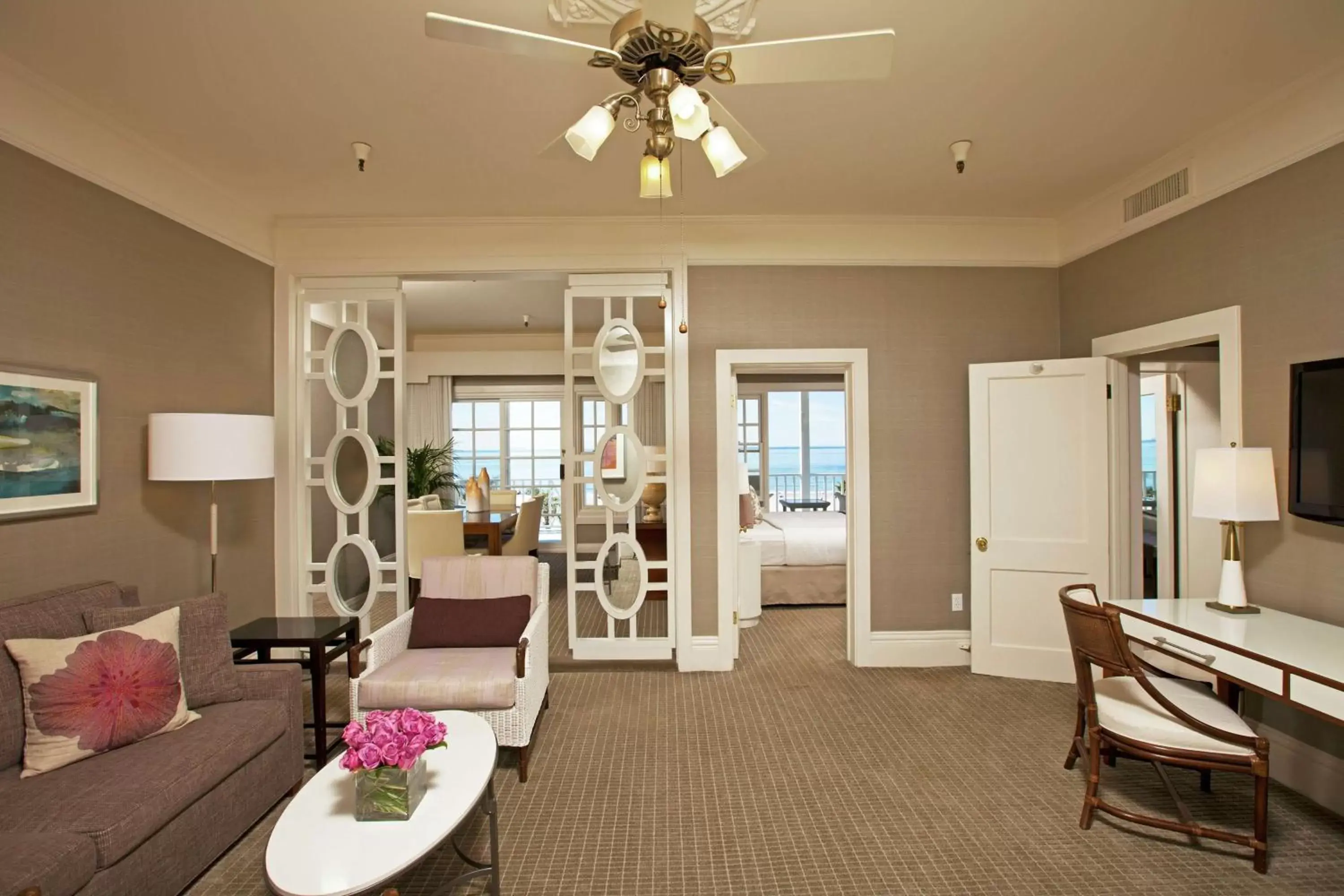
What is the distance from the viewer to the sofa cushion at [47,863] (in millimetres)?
1425

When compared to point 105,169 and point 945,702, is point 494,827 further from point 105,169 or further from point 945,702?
point 105,169

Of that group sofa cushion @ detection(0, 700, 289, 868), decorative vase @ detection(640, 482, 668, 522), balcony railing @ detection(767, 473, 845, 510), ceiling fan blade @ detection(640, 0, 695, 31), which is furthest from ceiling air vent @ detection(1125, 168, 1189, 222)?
balcony railing @ detection(767, 473, 845, 510)

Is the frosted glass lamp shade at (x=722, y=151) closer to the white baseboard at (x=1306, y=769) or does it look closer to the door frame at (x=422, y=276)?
the door frame at (x=422, y=276)

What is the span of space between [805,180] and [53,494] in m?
3.72

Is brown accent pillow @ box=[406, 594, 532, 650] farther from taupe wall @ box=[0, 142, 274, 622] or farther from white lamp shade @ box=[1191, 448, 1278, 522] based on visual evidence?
white lamp shade @ box=[1191, 448, 1278, 522]

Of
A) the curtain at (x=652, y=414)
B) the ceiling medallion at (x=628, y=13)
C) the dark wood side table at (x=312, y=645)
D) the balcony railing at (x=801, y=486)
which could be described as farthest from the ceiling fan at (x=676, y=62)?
the balcony railing at (x=801, y=486)

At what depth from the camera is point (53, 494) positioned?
8.17 ft

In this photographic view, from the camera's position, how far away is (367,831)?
1628 mm

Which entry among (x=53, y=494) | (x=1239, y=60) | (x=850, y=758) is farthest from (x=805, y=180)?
(x=53, y=494)

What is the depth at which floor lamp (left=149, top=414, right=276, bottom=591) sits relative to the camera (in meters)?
2.75

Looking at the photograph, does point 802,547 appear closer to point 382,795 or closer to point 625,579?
point 625,579

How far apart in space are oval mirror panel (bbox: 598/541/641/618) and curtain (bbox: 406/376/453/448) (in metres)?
4.41

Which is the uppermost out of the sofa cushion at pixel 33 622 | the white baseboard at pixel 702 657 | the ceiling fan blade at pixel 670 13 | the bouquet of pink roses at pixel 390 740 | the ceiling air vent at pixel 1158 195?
the ceiling air vent at pixel 1158 195

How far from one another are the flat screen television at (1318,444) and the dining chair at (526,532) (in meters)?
5.45
